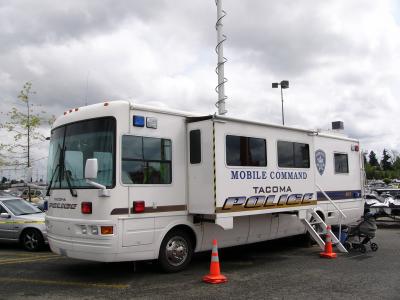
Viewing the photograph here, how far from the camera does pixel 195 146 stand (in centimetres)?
875

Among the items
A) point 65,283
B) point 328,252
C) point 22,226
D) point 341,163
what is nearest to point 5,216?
point 22,226

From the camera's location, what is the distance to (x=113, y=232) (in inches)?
295

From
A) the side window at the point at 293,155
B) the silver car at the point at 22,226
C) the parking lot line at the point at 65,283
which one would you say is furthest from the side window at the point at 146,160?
the silver car at the point at 22,226

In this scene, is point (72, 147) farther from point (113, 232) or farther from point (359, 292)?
point (359, 292)

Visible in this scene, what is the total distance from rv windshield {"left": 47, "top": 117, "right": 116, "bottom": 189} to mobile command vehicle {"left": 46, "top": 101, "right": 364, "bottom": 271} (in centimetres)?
2

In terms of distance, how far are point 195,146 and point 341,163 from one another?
586cm

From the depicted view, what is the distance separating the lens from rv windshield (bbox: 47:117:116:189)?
7.73 meters

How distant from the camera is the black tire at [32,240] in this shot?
457 inches

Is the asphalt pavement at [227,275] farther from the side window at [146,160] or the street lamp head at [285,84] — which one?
the street lamp head at [285,84]

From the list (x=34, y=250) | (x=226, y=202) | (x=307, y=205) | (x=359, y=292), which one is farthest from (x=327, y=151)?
(x=34, y=250)

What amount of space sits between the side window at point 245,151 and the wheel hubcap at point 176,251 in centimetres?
169

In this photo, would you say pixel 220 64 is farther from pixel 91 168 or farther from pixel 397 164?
pixel 397 164

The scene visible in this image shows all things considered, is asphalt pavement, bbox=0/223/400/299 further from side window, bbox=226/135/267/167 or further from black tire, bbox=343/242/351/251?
side window, bbox=226/135/267/167

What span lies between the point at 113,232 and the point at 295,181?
15.1 ft
